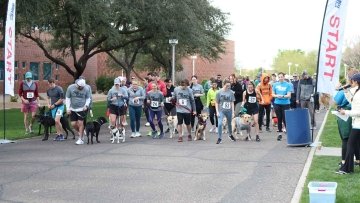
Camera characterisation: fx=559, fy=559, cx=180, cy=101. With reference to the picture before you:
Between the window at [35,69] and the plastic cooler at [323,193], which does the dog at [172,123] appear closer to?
the plastic cooler at [323,193]

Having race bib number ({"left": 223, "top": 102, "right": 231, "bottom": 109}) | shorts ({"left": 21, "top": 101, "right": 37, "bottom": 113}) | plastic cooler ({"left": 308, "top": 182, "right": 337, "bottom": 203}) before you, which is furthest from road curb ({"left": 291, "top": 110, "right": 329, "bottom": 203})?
shorts ({"left": 21, "top": 101, "right": 37, "bottom": 113})

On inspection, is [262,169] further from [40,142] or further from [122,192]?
[40,142]

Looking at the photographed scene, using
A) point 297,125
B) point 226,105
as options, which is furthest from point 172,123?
point 297,125

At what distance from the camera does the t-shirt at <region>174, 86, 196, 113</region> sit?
1580 centimetres

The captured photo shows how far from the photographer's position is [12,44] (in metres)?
15.8

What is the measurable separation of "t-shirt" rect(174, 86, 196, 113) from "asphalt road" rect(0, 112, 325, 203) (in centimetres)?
97

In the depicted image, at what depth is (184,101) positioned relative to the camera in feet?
51.9

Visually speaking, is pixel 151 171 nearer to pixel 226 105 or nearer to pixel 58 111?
pixel 226 105

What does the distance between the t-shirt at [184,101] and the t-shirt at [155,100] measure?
2.81 ft

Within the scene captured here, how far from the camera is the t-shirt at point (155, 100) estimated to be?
16.6 metres

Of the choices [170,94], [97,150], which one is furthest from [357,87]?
[170,94]

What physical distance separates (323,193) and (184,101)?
907 centimetres

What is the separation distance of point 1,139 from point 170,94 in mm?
5382

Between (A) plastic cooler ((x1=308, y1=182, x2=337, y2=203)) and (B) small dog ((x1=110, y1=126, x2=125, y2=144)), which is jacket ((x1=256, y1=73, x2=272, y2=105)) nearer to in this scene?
(B) small dog ((x1=110, y1=126, x2=125, y2=144))
